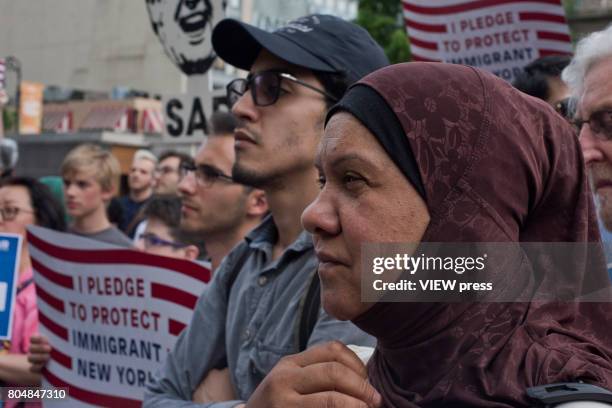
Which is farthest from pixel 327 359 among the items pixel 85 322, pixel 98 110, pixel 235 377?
pixel 98 110

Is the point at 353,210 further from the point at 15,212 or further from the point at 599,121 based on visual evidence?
the point at 15,212

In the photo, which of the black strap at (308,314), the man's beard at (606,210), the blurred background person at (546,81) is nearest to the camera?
the black strap at (308,314)

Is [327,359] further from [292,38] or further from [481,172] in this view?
[292,38]

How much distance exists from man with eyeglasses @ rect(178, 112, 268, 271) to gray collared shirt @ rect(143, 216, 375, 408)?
1204 mm

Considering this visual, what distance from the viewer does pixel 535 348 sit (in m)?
1.74

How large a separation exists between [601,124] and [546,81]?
1672 millimetres

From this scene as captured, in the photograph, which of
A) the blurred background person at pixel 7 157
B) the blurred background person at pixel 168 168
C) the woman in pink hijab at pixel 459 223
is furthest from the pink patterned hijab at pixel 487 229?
the blurred background person at pixel 7 157

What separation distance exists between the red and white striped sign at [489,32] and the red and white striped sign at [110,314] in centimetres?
245

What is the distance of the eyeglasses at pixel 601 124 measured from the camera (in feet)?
9.71

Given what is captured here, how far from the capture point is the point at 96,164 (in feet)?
23.8

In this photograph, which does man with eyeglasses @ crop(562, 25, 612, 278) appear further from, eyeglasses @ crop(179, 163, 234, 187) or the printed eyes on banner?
the printed eyes on banner

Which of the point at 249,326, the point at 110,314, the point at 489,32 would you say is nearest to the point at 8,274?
the point at 110,314

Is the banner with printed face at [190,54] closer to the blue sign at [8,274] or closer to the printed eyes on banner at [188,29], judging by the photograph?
the printed eyes on banner at [188,29]

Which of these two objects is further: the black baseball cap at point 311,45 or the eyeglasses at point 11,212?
the eyeglasses at point 11,212
